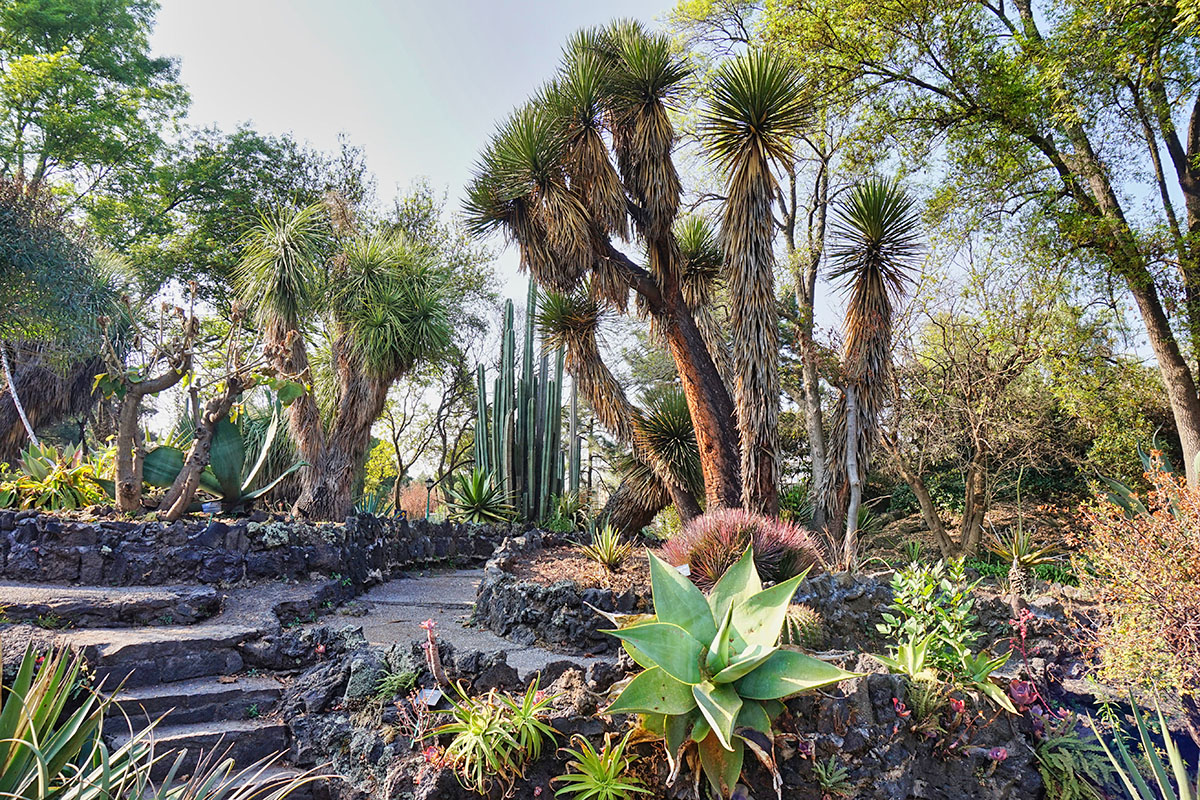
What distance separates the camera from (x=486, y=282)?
1902 cm

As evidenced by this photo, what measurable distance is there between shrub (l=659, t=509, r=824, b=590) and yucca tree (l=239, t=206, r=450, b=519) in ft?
18.8

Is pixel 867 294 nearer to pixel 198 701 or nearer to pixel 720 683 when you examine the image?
pixel 720 683

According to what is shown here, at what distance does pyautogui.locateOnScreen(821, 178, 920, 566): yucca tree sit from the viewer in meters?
8.52

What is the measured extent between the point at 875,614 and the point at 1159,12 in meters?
8.46

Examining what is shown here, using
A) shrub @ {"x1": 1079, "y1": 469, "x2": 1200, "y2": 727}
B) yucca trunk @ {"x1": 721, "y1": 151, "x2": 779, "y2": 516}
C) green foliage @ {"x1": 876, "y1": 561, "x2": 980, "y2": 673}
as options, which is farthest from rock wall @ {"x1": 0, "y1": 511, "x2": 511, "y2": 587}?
shrub @ {"x1": 1079, "y1": 469, "x2": 1200, "y2": 727}

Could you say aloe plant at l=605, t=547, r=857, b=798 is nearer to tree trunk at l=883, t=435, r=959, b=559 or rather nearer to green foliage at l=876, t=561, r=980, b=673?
green foliage at l=876, t=561, r=980, b=673

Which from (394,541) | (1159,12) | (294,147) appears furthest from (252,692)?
(294,147)

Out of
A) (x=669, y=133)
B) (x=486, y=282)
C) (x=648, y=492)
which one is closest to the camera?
(x=669, y=133)

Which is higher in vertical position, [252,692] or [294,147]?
[294,147]

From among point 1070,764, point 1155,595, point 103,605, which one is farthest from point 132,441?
point 1155,595

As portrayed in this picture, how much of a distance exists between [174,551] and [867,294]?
836cm

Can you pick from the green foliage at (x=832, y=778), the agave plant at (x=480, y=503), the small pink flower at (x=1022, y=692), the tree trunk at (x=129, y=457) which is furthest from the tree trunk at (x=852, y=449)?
the tree trunk at (x=129, y=457)

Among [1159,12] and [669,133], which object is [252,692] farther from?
[1159,12]

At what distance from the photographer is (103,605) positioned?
17.1 feet
